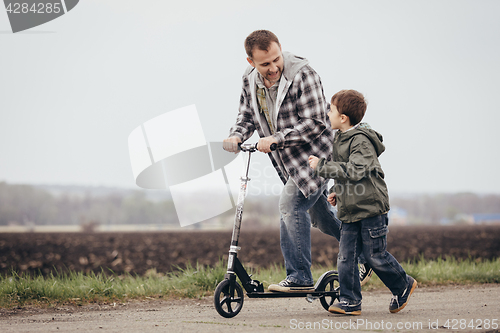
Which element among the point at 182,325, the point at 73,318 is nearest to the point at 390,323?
the point at 182,325

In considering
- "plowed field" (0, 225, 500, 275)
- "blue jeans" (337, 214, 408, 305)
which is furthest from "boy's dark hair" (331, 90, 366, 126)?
"plowed field" (0, 225, 500, 275)

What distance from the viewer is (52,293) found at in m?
4.70

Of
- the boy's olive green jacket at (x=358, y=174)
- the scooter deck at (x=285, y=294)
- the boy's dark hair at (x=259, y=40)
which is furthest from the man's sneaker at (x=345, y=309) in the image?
the boy's dark hair at (x=259, y=40)

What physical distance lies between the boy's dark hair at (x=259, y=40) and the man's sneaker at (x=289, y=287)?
1.77m

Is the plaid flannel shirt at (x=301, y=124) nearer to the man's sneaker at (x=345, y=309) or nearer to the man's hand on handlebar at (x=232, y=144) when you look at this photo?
the man's hand on handlebar at (x=232, y=144)

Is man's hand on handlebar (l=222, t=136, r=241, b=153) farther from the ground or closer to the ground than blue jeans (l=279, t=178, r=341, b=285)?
farther from the ground

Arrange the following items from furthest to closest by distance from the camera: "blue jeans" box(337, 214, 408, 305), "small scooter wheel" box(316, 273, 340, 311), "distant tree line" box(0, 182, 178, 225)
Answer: "distant tree line" box(0, 182, 178, 225), "small scooter wheel" box(316, 273, 340, 311), "blue jeans" box(337, 214, 408, 305)

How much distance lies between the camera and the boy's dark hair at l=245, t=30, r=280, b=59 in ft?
11.5

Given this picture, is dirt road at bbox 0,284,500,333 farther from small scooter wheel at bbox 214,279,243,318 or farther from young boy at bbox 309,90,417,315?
young boy at bbox 309,90,417,315

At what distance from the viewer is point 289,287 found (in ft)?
11.8

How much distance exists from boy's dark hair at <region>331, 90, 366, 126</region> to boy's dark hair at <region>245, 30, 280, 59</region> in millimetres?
654

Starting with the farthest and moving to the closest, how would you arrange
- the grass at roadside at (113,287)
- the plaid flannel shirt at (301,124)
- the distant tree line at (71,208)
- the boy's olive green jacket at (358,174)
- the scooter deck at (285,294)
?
the distant tree line at (71,208), the grass at roadside at (113,287), the plaid flannel shirt at (301,124), the scooter deck at (285,294), the boy's olive green jacket at (358,174)

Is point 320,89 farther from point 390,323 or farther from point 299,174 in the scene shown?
point 390,323

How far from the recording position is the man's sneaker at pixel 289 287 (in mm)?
3568
